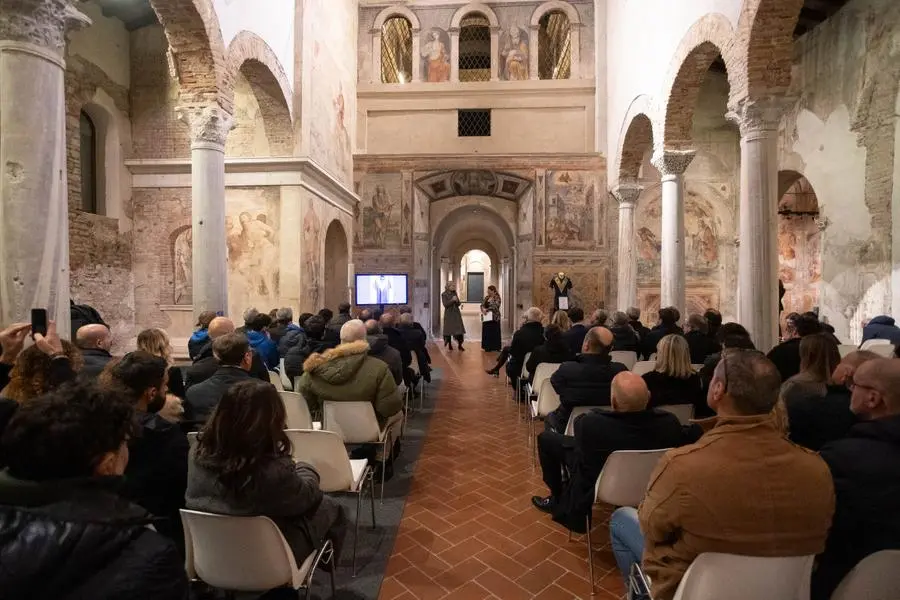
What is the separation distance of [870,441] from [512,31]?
16.3 m

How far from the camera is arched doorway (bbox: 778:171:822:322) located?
14.5 meters

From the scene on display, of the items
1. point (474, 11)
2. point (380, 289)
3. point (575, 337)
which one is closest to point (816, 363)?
point (575, 337)

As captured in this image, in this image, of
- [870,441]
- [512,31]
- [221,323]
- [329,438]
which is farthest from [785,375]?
[512,31]

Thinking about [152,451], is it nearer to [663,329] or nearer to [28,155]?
[28,155]

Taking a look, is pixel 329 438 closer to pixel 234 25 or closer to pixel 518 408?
pixel 518 408

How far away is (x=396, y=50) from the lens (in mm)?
17656

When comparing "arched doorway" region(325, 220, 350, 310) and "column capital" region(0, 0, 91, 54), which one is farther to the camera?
"arched doorway" region(325, 220, 350, 310)

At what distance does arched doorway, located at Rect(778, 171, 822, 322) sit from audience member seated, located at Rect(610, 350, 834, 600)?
14970 mm

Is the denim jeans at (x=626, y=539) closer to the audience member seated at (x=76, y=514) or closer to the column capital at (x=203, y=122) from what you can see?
the audience member seated at (x=76, y=514)

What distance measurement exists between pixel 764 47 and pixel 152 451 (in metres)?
7.90

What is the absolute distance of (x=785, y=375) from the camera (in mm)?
4625

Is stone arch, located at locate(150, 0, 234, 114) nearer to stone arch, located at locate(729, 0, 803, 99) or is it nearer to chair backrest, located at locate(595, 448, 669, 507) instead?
stone arch, located at locate(729, 0, 803, 99)

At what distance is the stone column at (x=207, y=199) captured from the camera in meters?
7.49

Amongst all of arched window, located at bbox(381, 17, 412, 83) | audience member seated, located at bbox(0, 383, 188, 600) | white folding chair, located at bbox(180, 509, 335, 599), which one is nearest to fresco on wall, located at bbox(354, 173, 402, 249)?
arched window, located at bbox(381, 17, 412, 83)
